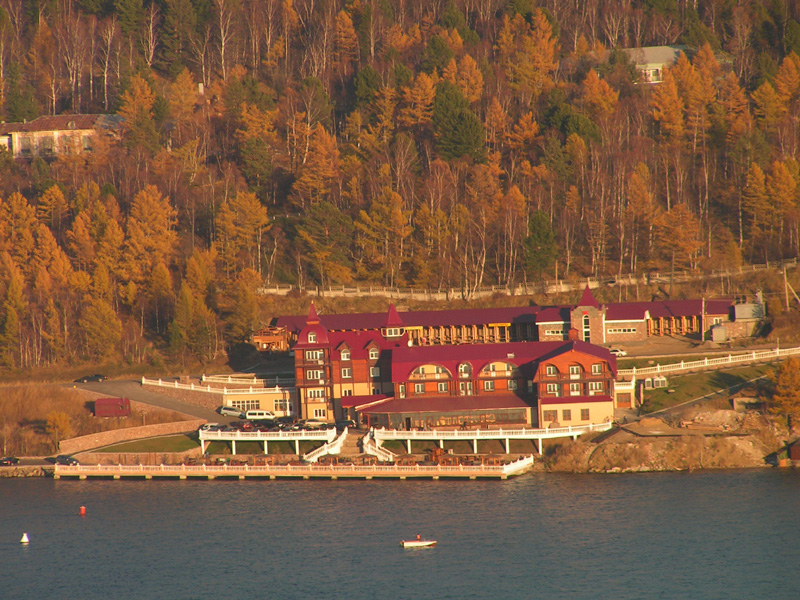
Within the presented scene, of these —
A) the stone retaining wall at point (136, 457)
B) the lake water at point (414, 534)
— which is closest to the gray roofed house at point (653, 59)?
the lake water at point (414, 534)

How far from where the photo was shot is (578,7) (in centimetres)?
17850

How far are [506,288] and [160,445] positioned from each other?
45915mm

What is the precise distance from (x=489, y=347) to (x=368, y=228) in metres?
33.4

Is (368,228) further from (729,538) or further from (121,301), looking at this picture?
(729,538)

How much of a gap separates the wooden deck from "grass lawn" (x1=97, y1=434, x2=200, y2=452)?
3.03m

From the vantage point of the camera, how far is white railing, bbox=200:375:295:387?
3888 inches

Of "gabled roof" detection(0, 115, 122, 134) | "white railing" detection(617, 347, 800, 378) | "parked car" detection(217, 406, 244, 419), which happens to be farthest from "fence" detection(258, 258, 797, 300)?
"gabled roof" detection(0, 115, 122, 134)

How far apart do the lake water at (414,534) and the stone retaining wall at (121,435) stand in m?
8.71

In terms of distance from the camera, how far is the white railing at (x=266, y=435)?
8594 cm

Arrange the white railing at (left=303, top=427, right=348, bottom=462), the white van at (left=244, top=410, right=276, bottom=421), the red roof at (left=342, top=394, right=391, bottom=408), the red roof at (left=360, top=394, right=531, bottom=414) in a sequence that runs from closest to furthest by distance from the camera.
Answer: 1. the white railing at (left=303, top=427, right=348, bottom=462)
2. the red roof at (left=360, top=394, right=531, bottom=414)
3. the red roof at (left=342, top=394, right=391, bottom=408)
4. the white van at (left=244, top=410, right=276, bottom=421)

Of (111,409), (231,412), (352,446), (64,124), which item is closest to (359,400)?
(352,446)

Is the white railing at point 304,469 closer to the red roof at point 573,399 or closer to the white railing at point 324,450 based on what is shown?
the white railing at point 324,450

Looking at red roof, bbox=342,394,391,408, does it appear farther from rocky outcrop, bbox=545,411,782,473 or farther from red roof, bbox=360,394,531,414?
rocky outcrop, bbox=545,411,782,473

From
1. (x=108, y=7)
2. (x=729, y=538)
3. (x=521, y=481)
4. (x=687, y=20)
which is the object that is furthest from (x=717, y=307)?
(x=108, y=7)
